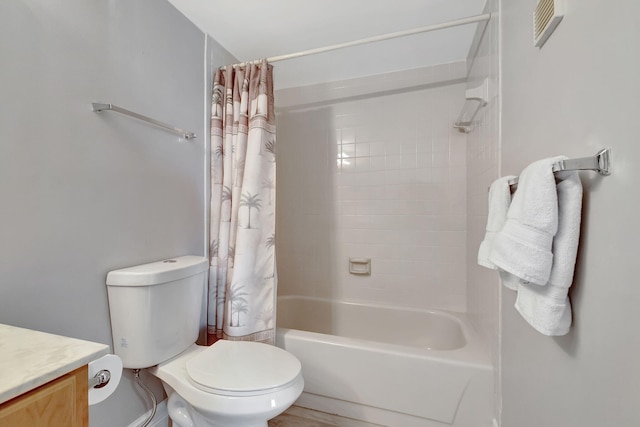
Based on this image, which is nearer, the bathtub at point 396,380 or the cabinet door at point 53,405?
the cabinet door at point 53,405

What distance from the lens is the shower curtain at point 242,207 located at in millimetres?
1470

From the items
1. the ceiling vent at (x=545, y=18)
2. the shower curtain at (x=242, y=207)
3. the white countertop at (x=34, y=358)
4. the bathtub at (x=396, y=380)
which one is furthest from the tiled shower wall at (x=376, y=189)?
the white countertop at (x=34, y=358)

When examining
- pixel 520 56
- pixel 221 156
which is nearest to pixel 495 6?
Answer: pixel 520 56

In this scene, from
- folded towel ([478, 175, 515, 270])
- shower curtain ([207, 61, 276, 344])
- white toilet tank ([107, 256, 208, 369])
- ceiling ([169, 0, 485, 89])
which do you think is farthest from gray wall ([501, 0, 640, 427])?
white toilet tank ([107, 256, 208, 369])

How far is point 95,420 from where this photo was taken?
105cm

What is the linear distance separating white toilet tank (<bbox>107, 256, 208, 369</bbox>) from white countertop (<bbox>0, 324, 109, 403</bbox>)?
0.42 metres

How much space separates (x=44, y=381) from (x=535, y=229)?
998 millimetres

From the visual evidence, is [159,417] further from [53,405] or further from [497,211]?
[497,211]

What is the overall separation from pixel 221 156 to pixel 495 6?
153 cm

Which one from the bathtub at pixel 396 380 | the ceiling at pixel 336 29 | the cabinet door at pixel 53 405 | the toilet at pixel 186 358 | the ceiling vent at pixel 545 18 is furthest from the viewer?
the ceiling at pixel 336 29

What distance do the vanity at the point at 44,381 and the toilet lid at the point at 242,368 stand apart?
0.50 metres

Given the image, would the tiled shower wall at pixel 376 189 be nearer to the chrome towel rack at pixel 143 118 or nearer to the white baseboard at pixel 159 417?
the chrome towel rack at pixel 143 118

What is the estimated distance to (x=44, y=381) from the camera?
48 cm

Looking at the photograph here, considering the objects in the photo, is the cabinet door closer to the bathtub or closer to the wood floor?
the bathtub
